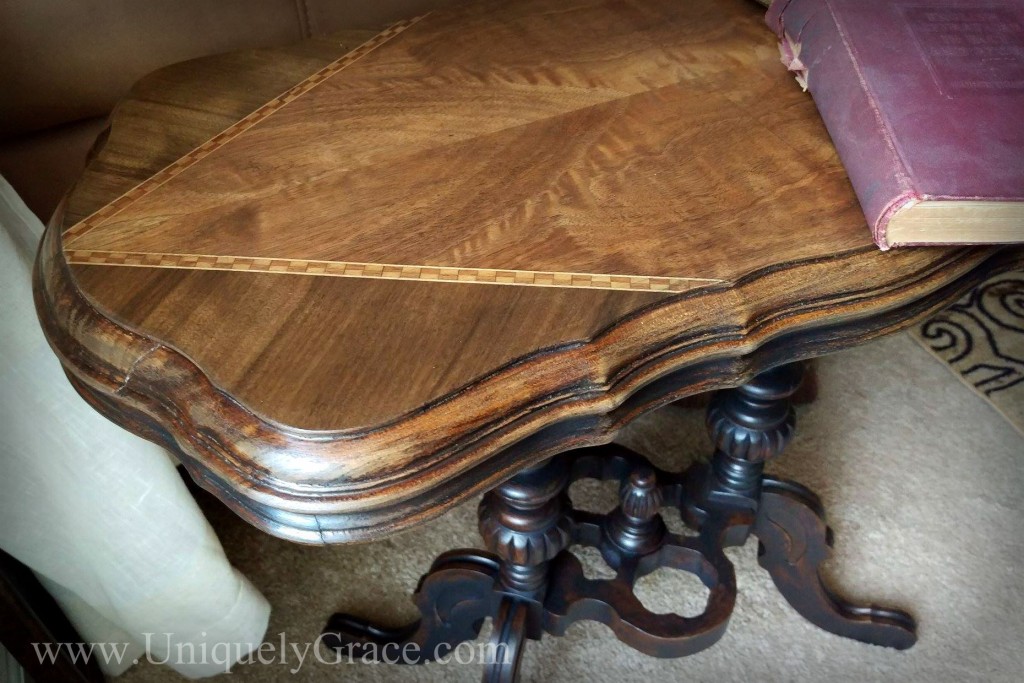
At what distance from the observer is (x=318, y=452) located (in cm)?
33

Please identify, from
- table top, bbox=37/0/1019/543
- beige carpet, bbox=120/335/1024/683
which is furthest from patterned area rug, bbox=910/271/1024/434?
table top, bbox=37/0/1019/543

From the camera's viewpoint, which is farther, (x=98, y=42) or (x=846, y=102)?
(x=98, y=42)

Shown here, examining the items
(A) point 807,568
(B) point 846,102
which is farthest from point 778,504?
(B) point 846,102

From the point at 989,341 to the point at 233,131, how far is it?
85 cm

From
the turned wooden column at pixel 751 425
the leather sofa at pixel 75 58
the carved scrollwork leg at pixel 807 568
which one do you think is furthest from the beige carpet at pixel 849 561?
the leather sofa at pixel 75 58

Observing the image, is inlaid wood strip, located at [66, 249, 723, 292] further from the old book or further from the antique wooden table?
the old book

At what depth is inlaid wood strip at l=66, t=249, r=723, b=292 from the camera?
15.6 inches

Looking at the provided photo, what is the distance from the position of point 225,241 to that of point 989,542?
0.72 m

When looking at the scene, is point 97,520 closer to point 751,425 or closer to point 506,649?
point 506,649

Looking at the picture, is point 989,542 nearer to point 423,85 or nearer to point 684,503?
point 684,503

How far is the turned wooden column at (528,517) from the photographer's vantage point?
1.79 feet

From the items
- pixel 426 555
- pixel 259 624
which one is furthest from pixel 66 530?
pixel 426 555

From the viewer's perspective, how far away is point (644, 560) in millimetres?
687

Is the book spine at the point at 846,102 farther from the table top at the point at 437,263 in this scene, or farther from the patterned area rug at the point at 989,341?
the patterned area rug at the point at 989,341
